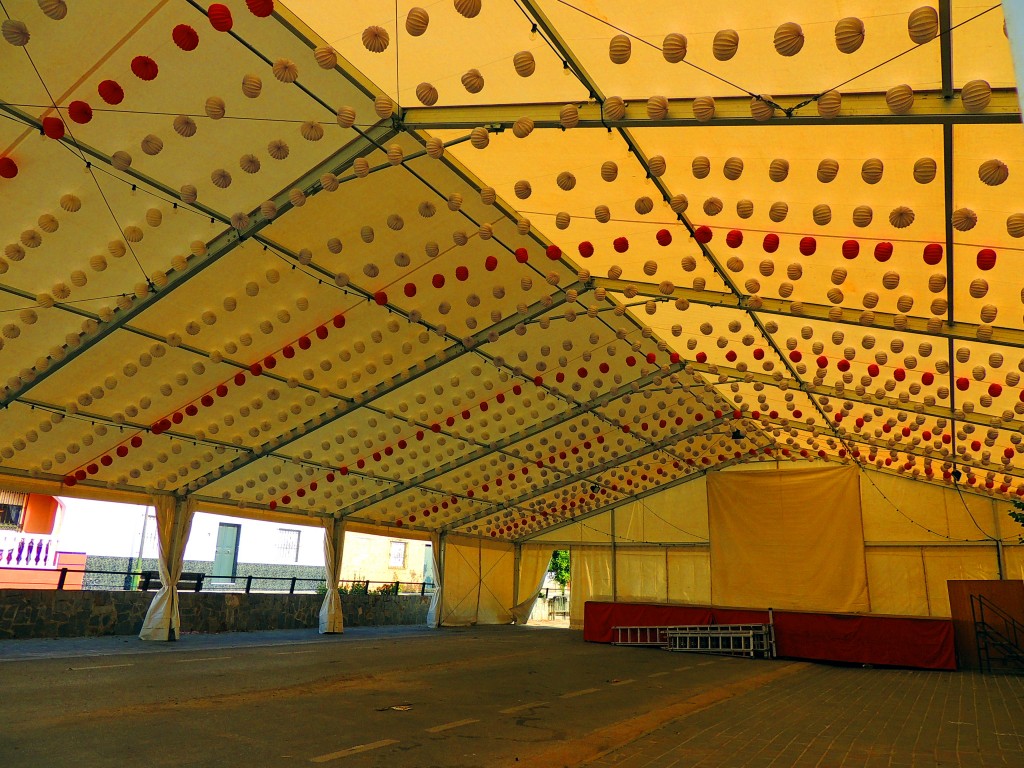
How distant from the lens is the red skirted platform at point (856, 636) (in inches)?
524

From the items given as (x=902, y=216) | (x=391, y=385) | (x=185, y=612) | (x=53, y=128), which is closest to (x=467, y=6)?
(x=53, y=128)

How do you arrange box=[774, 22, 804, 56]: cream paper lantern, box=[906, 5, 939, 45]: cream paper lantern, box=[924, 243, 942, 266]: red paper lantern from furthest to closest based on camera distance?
box=[924, 243, 942, 266]: red paper lantern < box=[774, 22, 804, 56]: cream paper lantern < box=[906, 5, 939, 45]: cream paper lantern

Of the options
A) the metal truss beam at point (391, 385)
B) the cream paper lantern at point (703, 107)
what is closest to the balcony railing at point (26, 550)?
the metal truss beam at point (391, 385)

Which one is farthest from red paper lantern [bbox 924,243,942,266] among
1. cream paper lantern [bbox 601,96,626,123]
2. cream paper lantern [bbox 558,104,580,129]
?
cream paper lantern [bbox 558,104,580,129]

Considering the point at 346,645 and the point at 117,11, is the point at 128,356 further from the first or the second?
the point at 346,645

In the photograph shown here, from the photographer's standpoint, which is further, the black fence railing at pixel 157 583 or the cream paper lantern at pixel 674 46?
the black fence railing at pixel 157 583

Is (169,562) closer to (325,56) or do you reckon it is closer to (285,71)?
(285,71)

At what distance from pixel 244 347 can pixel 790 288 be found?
6.70 m

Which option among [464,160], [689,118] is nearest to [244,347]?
[464,160]

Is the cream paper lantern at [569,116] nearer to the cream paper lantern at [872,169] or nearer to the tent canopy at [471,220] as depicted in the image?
the tent canopy at [471,220]

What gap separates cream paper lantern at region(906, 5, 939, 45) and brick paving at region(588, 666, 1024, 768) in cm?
465

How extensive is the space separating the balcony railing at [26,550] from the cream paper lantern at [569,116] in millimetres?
18591

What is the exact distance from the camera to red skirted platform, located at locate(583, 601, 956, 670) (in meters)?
13.3

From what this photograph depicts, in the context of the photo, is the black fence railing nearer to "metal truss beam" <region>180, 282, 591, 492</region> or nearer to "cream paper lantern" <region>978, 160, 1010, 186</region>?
"metal truss beam" <region>180, 282, 591, 492</region>
